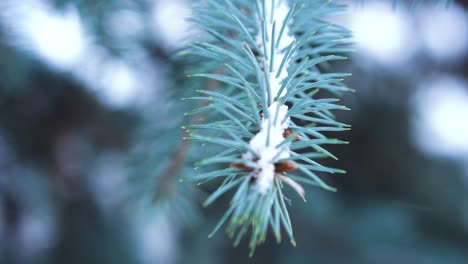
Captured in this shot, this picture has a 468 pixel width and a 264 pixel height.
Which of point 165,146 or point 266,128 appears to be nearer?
point 266,128

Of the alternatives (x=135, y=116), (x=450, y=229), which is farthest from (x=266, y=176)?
(x=450, y=229)

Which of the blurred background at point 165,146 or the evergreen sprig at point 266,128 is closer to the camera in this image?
the evergreen sprig at point 266,128

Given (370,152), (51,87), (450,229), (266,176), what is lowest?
(450,229)

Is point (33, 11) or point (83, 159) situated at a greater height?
point (33, 11)

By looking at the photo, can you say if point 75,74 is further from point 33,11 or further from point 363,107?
point 363,107

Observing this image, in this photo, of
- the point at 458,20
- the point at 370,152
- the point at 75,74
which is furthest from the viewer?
the point at 370,152

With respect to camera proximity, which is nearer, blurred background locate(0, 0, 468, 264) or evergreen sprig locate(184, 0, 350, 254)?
evergreen sprig locate(184, 0, 350, 254)

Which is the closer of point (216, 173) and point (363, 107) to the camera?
point (216, 173)

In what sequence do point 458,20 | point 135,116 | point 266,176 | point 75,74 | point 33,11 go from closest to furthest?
point 266,176 < point 33,11 < point 75,74 < point 135,116 < point 458,20
